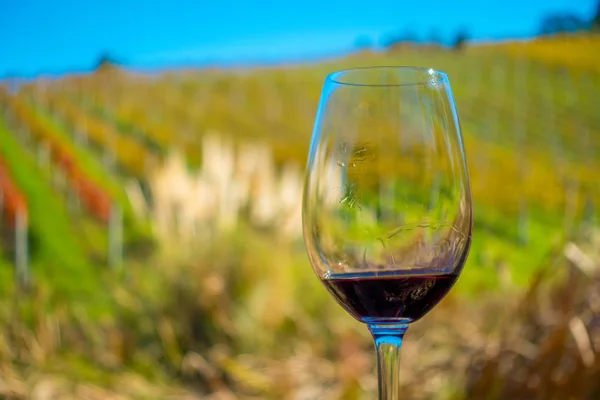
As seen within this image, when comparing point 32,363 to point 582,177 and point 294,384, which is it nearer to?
point 294,384

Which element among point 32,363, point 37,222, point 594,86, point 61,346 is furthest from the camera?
point 594,86

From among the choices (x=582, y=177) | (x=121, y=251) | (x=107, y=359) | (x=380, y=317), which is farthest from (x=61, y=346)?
(x=582, y=177)

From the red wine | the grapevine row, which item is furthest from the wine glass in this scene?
the grapevine row

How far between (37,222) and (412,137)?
6859mm

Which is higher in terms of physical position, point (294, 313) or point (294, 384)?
point (294, 384)

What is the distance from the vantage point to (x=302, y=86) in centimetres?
1053

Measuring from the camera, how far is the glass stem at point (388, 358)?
0.56 metres

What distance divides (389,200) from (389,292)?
0.07 meters

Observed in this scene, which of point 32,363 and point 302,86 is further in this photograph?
point 302,86

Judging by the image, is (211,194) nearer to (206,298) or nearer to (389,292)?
(206,298)

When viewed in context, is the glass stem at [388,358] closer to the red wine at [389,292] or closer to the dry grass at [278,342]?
the red wine at [389,292]

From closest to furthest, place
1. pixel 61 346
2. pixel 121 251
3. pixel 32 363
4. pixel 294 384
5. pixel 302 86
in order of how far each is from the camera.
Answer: pixel 294 384
pixel 32 363
pixel 61 346
pixel 121 251
pixel 302 86

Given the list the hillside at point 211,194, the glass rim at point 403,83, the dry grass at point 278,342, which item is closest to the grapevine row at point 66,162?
the hillside at point 211,194

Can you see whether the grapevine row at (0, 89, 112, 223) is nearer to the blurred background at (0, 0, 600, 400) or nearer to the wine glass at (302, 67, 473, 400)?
the blurred background at (0, 0, 600, 400)
